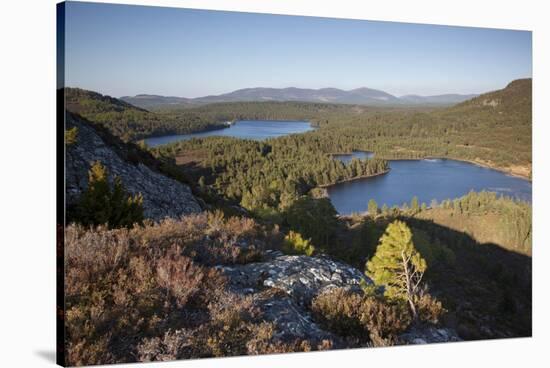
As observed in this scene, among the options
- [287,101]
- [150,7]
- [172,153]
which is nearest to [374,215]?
[287,101]

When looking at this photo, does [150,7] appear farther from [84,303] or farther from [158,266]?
[84,303]

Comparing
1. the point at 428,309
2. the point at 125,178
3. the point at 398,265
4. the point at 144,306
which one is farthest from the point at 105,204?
the point at 428,309

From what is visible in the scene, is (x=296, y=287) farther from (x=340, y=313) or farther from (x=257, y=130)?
(x=257, y=130)

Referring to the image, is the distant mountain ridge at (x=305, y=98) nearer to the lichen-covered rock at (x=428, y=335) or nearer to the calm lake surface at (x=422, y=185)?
the calm lake surface at (x=422, y=185)

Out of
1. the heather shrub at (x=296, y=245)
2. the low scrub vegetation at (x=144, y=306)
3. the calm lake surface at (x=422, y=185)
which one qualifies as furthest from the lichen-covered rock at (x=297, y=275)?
the calm lake surface at (x=422, y=185)

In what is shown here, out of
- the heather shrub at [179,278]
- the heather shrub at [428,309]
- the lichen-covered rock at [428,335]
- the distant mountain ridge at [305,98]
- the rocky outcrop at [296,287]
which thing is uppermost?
the distant mountain ridge at [305,98]

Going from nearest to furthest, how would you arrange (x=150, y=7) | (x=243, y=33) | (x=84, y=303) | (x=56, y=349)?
(x=84, y=303)
(x=56, y=349)
(x=150, y=7)
(x=243, y=33)

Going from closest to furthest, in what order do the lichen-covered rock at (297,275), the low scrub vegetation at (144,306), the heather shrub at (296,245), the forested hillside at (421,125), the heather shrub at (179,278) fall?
the low scrub vegetation at (144,306) → the heather shrub at (179,278) → the lichen-covered rock at (297,275) → the heather shrub at (296,245) → the forested hillside at (421,125)
